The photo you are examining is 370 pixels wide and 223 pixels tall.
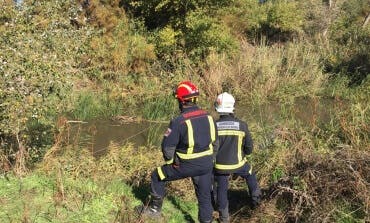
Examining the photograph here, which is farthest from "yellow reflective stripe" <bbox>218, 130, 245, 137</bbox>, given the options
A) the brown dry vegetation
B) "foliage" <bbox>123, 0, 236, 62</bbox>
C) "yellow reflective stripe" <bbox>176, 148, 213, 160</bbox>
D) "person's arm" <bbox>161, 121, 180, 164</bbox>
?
"foliage" <bbox>123, 0, 236, 62</bbox>

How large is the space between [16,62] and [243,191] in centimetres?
369

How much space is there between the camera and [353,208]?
5723mm

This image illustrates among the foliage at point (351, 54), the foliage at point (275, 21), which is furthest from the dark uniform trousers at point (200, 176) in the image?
the foliage at point (275, 21)

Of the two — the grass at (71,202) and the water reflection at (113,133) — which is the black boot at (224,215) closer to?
the grass at (71,202)

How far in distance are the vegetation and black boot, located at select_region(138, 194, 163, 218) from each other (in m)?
0.18

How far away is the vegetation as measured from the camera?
600 centimetres

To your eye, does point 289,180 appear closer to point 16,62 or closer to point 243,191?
point 243,191

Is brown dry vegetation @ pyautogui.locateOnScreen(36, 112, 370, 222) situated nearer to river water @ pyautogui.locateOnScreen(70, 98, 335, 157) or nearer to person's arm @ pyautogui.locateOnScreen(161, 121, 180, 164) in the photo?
person's arm @ pyautogui.locateOnScreen(161, 121, 180, 164)

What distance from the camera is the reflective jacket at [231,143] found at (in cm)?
590

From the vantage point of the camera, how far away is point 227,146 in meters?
5.97

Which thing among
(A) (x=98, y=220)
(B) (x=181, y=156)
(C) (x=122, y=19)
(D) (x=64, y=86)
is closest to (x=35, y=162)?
(D) (x=64, y=86)

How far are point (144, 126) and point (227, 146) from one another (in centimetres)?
664

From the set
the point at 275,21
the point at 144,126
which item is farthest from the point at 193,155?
the point at 275,21

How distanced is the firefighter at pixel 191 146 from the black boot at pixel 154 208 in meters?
0.28
